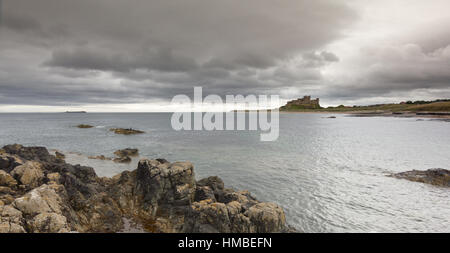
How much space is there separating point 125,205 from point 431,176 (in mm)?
36512

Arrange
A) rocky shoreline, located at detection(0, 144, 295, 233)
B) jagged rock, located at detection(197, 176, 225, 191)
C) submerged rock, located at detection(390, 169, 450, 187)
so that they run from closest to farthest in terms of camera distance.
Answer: rocky shoreline, located at detection(0, 144, 295, 233) → jagged rock, located at detection(197, 176, 225, 191) → submerged rock, located at detection(390, 169, 450, 187)

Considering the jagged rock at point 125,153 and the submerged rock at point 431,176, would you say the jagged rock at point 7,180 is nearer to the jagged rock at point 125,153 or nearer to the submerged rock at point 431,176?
the jagged rock at point 125,153

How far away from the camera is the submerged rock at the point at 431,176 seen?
2462 centimetres

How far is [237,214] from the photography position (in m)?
14.3

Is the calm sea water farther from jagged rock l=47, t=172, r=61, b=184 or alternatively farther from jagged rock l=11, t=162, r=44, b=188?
jagged rock l=11, t=162, r=44, b=188

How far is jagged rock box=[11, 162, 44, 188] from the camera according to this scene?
1522cm

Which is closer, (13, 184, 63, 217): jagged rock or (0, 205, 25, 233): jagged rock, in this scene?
(0, 205, 25, 233): jagged rock

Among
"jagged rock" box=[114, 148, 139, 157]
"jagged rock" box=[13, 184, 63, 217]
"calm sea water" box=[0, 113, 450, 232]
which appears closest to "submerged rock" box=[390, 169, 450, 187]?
"calm sea water" box=[0, 113, 450, 232]

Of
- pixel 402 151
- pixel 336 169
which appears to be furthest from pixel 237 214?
pixel 402 151

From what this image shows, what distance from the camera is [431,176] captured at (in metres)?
25.9
